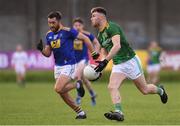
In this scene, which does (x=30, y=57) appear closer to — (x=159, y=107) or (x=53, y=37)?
(x=159, y=107)

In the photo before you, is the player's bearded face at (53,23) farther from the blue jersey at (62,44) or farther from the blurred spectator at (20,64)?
the blurred spectator at (20,64)

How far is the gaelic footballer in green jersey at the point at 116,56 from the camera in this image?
52.3 feet

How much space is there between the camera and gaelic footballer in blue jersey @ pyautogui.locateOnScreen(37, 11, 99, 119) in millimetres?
16906

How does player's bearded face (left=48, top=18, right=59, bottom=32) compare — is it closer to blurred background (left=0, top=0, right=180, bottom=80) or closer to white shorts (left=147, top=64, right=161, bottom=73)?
white shorts (left=147, top=64, right=161, bottom=73)

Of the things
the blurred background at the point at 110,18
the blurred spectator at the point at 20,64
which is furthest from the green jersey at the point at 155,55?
the blurred background at the point at 110,18

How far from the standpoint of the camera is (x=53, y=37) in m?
17.0

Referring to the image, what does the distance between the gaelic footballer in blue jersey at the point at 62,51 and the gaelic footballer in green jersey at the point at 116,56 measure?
1.92 feet

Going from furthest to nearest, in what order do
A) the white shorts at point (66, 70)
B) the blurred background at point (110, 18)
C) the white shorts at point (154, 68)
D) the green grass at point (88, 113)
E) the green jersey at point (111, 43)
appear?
the blurred background at point (110, 18)
the white shorts at point (154, 68)
the white shorts at point (66, 70)
the green grass at point (88, 113)
the green jersey at point (111, 43)

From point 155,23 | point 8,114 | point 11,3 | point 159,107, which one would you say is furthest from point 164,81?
point 8,114

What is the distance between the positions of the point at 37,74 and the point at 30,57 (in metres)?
1.65

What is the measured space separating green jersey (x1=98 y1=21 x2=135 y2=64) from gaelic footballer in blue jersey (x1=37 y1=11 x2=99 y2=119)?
1.61 ft

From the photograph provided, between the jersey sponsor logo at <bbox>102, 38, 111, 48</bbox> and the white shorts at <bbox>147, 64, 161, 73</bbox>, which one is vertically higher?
the jersey sponsor logo at <bbox>102, 38, 111, 48</bbox>

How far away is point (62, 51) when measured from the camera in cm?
1711

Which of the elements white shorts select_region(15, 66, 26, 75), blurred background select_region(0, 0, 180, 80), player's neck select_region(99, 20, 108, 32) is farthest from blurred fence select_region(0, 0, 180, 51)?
player's neck select_region(99, 20, 108, 32)
